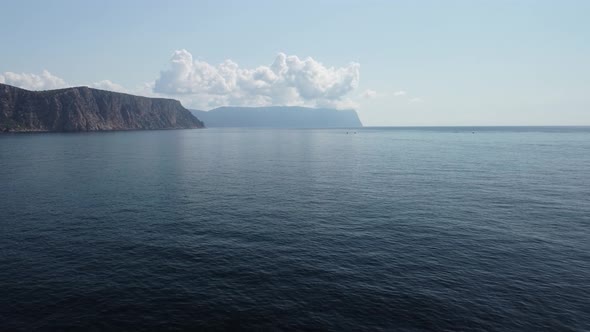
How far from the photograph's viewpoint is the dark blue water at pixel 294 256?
29.4 meters

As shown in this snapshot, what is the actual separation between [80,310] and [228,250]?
54.3 ft

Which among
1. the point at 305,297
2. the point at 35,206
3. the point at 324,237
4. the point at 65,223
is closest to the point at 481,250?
the point at 324,237

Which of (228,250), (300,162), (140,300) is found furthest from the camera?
(300,162)

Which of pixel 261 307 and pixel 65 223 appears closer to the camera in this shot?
pixel 261 307

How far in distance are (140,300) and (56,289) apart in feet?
29.9

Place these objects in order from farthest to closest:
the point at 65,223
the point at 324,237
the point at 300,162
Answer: the point at 300,162, the point at 65,223, the point at 324,237

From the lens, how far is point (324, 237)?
46.9 m

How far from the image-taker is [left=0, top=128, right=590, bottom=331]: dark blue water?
2944 cm

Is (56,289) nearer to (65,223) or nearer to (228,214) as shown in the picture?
(65,223)

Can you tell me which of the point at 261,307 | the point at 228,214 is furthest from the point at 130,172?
the point at 261,307

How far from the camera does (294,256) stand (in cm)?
4072

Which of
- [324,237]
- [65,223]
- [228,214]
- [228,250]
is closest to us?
[228,250]

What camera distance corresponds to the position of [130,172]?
9638 cm

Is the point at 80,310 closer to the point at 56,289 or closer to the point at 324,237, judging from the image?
the point at 56,289
